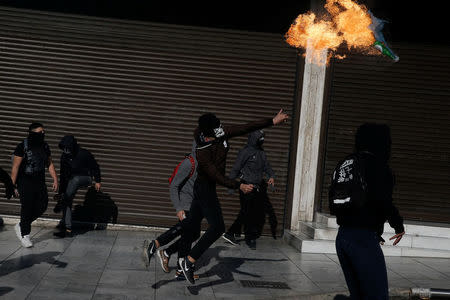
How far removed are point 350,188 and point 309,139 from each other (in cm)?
719

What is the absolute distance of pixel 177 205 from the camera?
7172 mm

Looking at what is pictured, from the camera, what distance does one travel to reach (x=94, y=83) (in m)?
11.2

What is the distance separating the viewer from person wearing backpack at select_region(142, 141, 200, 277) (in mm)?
7172

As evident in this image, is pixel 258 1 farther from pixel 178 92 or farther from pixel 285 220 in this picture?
pixel 285 220

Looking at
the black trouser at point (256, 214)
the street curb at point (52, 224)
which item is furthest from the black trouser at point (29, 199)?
the black trouser at point (256, 214)

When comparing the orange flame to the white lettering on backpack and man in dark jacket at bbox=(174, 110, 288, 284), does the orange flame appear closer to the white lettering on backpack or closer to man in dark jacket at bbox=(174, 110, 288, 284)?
man in dark jacket at bbox=(174, 110, 288, 284)

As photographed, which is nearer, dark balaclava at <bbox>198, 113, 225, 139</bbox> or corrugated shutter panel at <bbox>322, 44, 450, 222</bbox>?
dark balaclava at <bbox>198, 113, 225, 139</bbox>

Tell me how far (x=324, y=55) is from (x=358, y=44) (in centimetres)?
79

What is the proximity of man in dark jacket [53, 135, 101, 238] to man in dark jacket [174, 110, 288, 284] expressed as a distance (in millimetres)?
3842

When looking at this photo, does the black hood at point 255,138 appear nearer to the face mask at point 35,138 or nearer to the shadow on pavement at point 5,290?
the face mask at point 35,138

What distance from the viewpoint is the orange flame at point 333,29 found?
27.4ft

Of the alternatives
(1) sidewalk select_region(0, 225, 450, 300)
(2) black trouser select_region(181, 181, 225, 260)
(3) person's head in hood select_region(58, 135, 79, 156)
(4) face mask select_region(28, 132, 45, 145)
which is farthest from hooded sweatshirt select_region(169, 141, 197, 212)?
(3) person's head in hood select_region(58, 135, 79, 156)

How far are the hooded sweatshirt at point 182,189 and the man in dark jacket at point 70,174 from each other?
3182mm

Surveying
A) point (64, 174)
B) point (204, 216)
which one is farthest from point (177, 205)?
point (64, 174)
